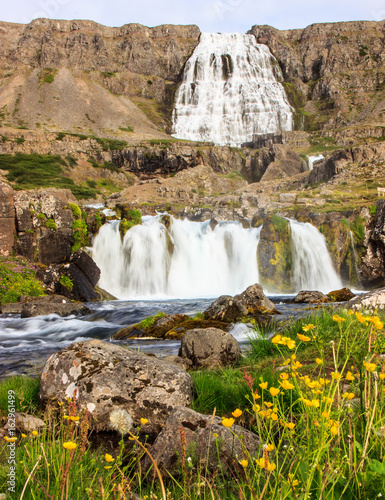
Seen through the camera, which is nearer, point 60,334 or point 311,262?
point 60,334

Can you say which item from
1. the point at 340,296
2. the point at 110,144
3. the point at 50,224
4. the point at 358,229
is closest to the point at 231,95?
the point at 110,144

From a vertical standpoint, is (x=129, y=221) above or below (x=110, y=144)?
below

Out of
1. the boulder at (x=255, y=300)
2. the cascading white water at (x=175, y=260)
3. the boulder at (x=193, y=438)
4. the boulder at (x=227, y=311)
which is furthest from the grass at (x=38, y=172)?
the boulder at (x=193, y=438)

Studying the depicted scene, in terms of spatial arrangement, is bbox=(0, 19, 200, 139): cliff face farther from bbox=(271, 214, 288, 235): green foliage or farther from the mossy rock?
the mossy rock

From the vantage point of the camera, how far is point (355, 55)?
100m

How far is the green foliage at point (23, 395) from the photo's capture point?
4.25 meters

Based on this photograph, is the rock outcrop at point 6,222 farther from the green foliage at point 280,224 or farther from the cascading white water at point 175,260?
the green foliage at point 280,224

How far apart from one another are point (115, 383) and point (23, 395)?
51.4 inches

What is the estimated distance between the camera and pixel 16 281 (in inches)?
676

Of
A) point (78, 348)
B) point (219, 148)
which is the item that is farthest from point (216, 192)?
point (78, 348)

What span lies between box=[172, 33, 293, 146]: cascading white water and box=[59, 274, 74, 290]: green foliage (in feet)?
244

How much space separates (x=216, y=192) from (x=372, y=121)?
42.2 metres

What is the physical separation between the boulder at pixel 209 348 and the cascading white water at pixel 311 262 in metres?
17.7

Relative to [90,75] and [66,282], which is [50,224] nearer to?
[66,282]
